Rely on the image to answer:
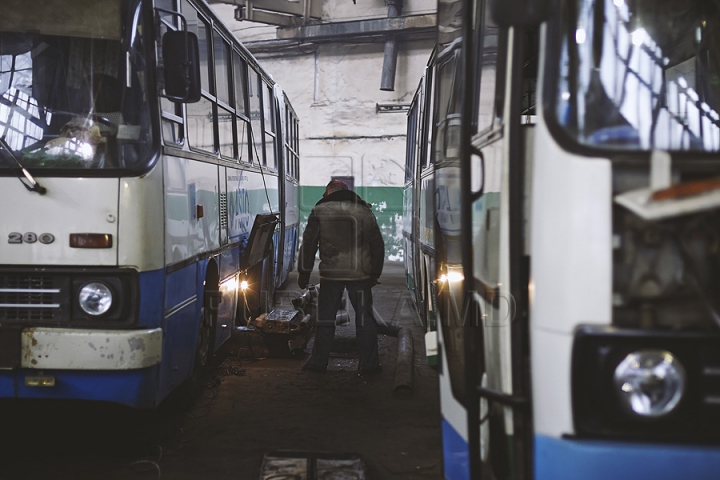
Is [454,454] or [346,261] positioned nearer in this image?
[454,454]

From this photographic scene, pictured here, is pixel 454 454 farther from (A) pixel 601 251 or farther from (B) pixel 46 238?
(B) pixel 46 238

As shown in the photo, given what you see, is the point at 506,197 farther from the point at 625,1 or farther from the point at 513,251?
the point at 625,1

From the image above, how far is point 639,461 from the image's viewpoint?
208cm

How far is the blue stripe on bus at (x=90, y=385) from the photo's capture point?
389 centimetres

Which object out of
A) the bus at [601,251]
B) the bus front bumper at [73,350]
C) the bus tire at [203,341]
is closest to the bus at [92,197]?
the bus front bumper at [73,350]

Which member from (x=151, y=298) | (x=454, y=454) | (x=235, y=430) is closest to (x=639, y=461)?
(x=454, y=454)

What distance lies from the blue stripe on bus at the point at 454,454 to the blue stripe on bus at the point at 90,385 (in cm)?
176

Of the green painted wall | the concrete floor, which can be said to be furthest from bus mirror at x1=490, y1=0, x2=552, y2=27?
the green painted wall

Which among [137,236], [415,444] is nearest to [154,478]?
[137,236]

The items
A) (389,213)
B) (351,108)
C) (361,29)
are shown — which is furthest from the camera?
(351,108)

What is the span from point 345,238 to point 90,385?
327 centimetres

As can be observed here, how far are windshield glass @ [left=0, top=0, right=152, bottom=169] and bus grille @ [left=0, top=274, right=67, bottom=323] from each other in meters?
0.66

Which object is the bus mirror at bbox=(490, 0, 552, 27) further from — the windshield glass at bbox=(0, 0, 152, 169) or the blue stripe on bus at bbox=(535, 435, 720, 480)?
the windshield glass at bbox=(0, 0, 152, 169)

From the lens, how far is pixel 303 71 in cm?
2025
